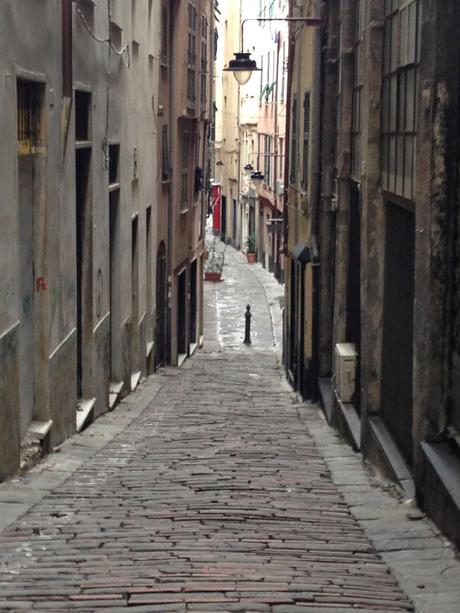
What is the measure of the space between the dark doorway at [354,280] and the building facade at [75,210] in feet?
9.26

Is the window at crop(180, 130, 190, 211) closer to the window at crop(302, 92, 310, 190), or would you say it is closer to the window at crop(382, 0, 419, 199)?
the window at crop(302, 92, 310, 190)

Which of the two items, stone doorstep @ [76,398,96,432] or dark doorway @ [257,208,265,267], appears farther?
dark doorway @ [257,208,265,267]

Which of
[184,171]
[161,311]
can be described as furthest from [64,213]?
[184,171]

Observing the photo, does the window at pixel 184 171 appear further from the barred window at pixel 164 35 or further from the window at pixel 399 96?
the window at pixel 399 96

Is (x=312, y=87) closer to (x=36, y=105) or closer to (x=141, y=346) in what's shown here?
(x=141, y=346)

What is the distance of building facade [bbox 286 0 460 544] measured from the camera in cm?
679

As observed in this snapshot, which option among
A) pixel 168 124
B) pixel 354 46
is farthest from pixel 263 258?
pixel 354 46

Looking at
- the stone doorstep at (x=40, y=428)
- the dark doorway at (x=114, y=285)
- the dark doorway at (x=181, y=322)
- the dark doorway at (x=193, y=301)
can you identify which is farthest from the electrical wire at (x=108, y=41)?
the dark doorway at (x=193, y=301)

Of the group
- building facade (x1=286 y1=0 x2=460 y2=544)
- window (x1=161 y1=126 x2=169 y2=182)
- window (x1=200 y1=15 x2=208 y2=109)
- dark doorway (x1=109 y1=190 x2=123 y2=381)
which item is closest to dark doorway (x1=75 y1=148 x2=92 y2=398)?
dark doorway (x1=109 y1=190 x2=123 y2=381)

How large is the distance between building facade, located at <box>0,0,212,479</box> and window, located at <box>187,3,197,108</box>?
167 inches

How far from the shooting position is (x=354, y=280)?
1194 centimetres

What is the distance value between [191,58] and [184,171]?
2504 millimetres

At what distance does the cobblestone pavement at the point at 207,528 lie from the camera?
5.07 m

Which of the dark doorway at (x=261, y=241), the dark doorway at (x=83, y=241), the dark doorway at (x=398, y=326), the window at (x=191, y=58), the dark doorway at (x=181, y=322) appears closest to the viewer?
the dark doorway at (x=398, y=326)
